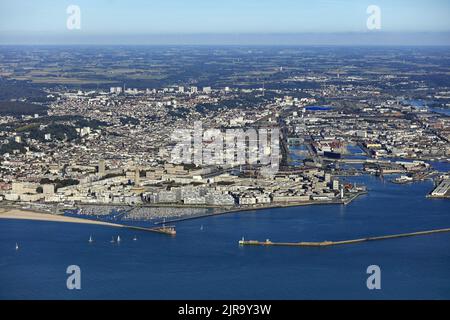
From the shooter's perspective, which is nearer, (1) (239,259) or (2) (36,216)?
(1) (239,259)

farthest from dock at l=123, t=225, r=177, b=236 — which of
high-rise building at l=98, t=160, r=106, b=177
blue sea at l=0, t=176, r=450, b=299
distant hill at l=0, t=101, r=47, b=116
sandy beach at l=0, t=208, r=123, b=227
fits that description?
distant hill at l=0, t=101, r=47, b=116

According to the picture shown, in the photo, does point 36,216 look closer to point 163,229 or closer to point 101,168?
point 163,229

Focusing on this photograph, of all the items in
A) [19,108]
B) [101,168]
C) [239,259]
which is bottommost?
[239,259]

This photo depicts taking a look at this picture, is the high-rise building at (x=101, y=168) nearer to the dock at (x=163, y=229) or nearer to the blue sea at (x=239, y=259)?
the blue sea at (x=239, y=259)

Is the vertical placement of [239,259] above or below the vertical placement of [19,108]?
below

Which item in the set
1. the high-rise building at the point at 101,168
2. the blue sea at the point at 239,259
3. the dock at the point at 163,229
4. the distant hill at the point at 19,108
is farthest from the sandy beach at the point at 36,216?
the distant hill at the point at 19,108

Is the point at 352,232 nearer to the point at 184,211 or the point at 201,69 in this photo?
the point at 184,211

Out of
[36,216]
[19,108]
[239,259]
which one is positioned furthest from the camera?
[19,108]

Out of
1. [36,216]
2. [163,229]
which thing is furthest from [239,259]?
[36,216]

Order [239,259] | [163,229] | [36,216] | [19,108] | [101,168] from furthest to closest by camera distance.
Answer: [19,108], [101,168], [36,216], [163,229], [239,259]
